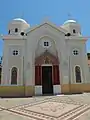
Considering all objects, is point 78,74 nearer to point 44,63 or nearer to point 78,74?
point 78,74

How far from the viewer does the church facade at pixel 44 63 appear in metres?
16.3

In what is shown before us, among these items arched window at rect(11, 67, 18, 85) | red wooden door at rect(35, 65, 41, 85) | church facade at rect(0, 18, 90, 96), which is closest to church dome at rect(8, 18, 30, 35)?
church facade at rect(0, 18, 90, 96)

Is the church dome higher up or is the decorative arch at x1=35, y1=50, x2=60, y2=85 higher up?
the church dome

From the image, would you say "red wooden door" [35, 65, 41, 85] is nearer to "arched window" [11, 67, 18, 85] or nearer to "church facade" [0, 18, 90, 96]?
"church facade" [0, 18, 90, 96]

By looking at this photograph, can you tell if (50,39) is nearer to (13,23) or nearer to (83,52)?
(83,52)

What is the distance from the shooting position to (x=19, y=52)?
17.5m

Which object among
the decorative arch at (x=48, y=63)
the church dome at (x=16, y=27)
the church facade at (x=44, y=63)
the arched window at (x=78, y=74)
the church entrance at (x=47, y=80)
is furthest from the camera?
the church dome at (x=16, y=27)

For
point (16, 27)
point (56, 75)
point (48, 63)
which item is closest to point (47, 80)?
point (56, 75)

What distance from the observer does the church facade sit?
A: 16.3 metres

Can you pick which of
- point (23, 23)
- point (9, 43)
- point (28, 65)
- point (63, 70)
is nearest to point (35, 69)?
point (28, 65)

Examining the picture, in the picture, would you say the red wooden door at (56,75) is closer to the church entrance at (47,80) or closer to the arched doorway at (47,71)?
the arched doorway at (47,71)

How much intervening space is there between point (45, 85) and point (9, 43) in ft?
21.9

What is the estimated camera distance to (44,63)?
674 inches

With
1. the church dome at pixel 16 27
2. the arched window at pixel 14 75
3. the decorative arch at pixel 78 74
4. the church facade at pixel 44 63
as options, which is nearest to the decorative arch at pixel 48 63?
the church facade at pixel 44 63
